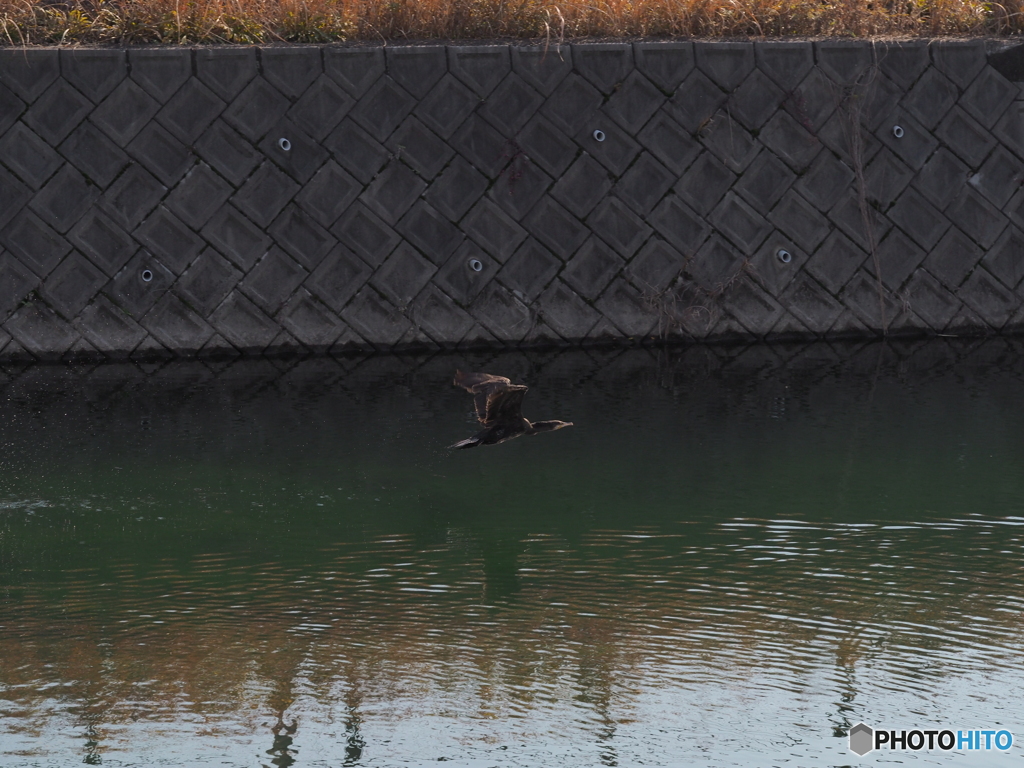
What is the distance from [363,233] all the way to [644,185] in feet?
7.58

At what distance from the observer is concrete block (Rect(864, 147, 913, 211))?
11242mm

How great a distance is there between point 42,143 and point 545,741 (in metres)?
7.61

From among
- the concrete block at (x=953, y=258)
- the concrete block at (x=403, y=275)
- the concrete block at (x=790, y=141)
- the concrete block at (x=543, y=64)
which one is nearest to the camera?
the concrete block at (x=403, y=275)

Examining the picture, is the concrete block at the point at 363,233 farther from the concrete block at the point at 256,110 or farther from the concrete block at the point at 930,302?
the concrete block at the point at 930,302

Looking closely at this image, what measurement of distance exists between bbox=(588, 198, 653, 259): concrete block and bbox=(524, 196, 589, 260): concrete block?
14 centimetres

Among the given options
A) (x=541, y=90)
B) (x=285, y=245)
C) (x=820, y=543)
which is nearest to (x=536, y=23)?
(x=541, y=90)

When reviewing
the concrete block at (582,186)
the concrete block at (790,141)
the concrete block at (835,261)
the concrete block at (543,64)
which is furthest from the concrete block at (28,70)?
the concrete block at (835,261)

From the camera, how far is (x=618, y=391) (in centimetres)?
948

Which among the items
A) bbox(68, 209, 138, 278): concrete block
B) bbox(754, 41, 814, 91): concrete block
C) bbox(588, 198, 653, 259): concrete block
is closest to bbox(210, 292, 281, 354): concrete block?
bbox(68, 209, 138, 278): concrete block

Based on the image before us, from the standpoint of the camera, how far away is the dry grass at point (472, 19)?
35.9 feet

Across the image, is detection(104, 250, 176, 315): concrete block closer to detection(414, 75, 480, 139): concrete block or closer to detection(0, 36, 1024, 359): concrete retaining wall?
detection(0, 36, 1024, 359): concrete retaining wall

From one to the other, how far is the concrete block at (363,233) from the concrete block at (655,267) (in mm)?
1982

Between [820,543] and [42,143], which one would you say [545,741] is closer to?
[820,543]

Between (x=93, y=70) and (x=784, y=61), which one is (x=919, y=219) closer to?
(x=784, y=61)
